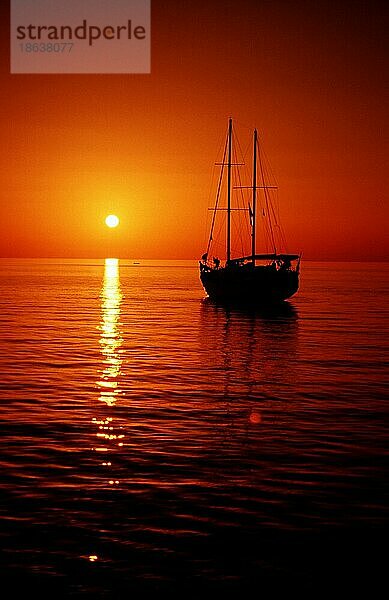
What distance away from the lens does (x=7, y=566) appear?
13.1 meters

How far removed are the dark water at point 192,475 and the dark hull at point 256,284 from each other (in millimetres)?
46590

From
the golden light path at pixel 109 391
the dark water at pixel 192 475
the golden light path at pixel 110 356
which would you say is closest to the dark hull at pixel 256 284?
the golden light path at pixel 110 356

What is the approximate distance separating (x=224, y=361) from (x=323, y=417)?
17147 millimetres

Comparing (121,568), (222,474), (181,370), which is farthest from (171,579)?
(181,370)

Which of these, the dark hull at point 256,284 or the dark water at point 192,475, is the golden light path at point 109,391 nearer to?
the dark water at point 192,475

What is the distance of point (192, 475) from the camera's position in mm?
18922

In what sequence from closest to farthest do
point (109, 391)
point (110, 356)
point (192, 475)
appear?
point (192, 475) < point (109, 391) < point (110, 356)

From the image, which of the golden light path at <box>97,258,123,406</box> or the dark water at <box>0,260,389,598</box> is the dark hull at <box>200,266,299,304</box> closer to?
the golden light path at <box>97,258,123,406</box>

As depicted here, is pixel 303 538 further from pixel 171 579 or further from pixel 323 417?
pixel 323 417

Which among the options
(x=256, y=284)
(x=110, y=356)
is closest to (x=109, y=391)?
(x=110, y=356)

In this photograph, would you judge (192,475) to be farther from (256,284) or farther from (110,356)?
(256,284)

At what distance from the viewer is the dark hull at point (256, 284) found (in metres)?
90.7

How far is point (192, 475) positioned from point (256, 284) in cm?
7256

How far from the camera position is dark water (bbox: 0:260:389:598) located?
1314 centimetres
